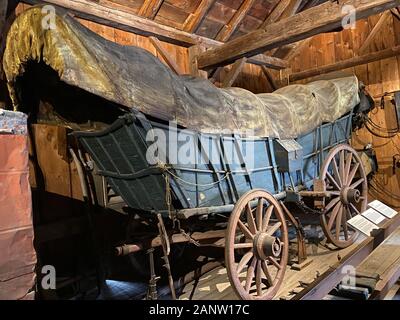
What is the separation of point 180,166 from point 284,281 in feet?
5.44

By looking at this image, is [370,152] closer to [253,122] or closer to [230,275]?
[253,122]

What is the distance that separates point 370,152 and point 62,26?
5.48 meters

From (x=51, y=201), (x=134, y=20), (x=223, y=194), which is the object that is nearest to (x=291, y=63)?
(x=134, y=20)

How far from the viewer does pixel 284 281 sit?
3141mm

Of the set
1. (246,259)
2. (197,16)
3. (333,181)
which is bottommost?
(246,259)

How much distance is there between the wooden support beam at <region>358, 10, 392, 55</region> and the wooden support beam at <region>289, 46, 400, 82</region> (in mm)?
182

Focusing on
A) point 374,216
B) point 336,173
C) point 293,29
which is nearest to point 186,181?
point 374,216

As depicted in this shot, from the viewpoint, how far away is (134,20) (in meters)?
4.37

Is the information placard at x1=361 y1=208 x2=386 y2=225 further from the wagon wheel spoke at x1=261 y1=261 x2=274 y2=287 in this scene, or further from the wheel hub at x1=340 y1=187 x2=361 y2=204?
the wagon wheel spoke at x1=261 y1=261 x2=274 y2=287

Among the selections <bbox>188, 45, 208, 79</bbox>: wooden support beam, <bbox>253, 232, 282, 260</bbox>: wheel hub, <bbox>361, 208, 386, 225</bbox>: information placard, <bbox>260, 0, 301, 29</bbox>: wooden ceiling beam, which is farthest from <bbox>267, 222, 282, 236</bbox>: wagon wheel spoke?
<bbox>260, 0, 301, 29</bbox>: wooden ceiling beam

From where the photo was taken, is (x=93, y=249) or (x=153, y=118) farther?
(x=93, y=249)

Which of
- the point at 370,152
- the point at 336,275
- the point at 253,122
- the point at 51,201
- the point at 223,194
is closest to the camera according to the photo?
the point at 336,275

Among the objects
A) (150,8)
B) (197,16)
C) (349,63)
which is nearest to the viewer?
(150,8)

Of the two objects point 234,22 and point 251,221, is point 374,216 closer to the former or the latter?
point 251,221
